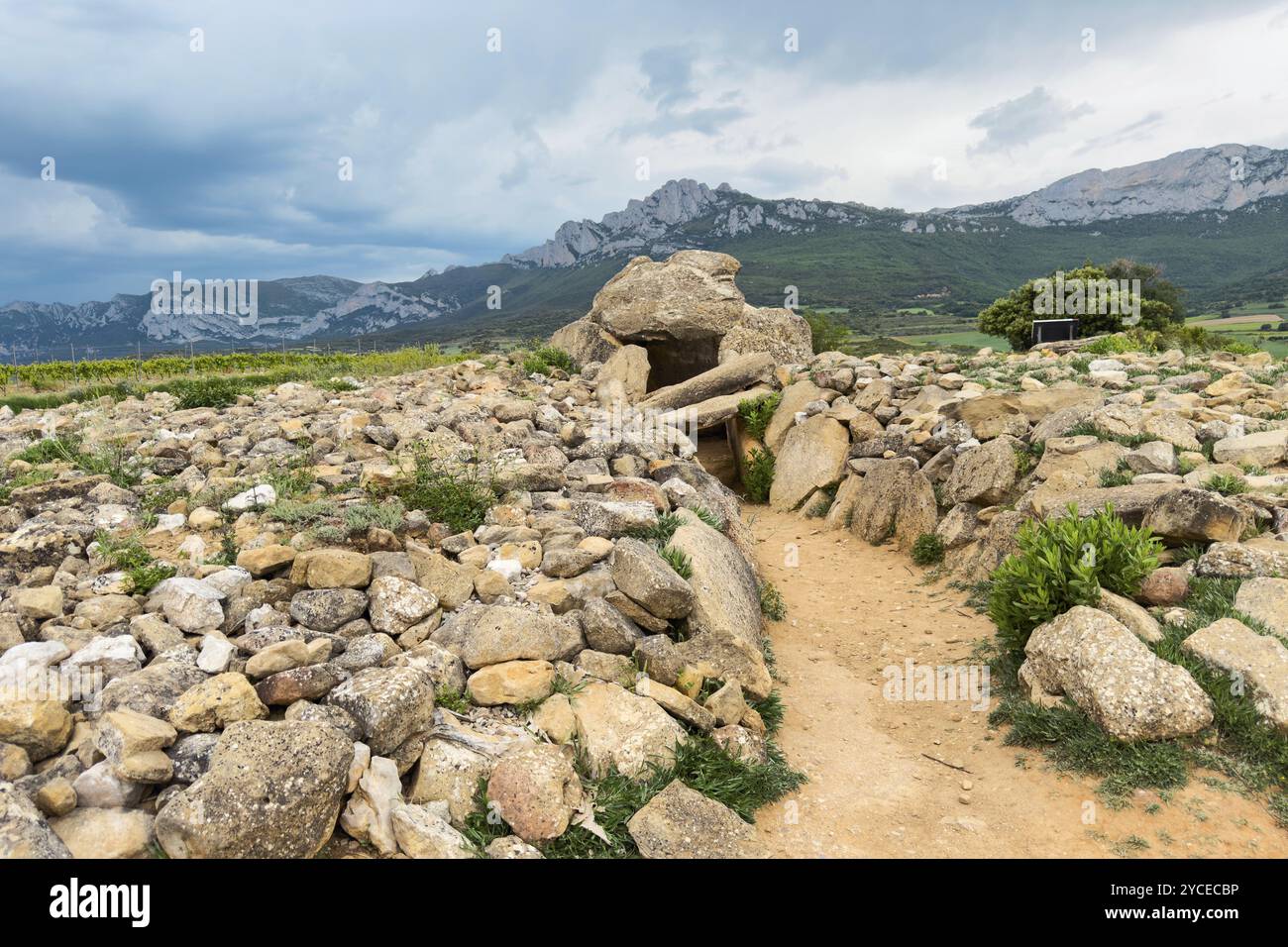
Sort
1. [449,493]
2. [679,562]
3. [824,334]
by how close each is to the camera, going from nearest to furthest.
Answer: [679,562]
[449,493]
[824,334]

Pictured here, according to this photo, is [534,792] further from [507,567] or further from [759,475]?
[759,475]

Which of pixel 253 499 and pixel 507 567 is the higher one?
pixel 253 499

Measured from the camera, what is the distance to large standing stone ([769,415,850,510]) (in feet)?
44.7

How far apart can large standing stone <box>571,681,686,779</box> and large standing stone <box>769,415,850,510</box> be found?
29.0ft

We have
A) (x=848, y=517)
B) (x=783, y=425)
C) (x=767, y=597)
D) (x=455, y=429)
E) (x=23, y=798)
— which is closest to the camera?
(x=23, y=798)

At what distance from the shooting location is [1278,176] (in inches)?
5827

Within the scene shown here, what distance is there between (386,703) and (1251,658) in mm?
6178

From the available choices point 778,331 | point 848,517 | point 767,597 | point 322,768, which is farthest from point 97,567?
point 778,331

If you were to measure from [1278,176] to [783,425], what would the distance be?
641 feet

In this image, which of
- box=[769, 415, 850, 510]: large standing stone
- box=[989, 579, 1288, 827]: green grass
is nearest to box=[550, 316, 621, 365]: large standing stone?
box=[769, 415, 850, 510]: large standing stone

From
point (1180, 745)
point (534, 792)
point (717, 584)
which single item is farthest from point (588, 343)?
point (1180, 745)

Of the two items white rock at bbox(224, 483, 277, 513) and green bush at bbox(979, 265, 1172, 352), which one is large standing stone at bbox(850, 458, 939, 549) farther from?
green bush at bbox(979, 265, 1172, 352)

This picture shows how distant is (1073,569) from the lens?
6.02m

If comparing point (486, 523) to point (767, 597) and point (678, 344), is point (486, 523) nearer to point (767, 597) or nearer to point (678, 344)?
point (767, 597)
